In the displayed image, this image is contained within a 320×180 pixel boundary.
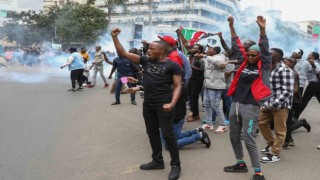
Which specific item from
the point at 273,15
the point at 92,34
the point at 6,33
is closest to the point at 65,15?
the point at 92,34

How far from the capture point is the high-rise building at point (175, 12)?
49.5 m

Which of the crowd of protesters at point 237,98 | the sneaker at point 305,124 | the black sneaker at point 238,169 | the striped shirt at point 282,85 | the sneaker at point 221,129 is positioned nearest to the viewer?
the crowd of protesters at point 237,98

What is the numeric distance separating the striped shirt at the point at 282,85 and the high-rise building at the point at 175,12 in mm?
40787

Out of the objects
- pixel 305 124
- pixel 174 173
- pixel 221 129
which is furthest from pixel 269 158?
pixel 305 124

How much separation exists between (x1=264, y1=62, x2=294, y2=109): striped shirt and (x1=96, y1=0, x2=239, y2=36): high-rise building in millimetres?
40787

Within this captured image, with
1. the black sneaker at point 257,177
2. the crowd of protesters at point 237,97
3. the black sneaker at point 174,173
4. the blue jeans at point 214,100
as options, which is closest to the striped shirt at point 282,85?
the crowd of protesters at point 237,97

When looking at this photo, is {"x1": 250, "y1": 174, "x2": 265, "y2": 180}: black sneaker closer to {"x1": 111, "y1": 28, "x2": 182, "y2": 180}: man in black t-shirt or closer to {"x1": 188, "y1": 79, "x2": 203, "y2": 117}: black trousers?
{"x1": 111, "y1": 28, "x2": 182, "y2": 180}: man in black t-shirt

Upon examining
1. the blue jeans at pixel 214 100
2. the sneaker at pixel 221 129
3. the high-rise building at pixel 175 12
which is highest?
the high-rise building at pixel 175 12

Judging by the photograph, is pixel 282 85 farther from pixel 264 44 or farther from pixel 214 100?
pixel 214 100

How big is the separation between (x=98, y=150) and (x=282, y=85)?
2838 mm

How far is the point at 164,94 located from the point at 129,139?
2064 mm

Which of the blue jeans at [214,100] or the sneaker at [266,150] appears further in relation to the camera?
the blue jeans at [214,100]

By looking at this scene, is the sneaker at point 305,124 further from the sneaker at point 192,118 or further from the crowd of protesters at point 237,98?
the sneaker at point 192,118

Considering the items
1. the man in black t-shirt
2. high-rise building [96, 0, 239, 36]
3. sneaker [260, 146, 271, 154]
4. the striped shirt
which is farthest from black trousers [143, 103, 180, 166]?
high-rise building [96, 0, 239, 36]
